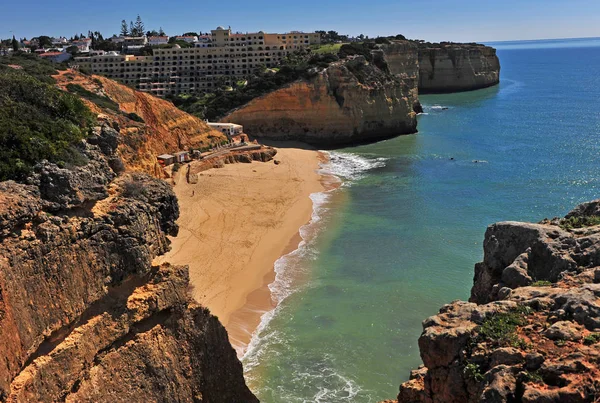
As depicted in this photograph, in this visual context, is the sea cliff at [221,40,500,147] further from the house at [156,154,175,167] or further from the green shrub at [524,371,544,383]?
the green shrub at [524,371,544,383]

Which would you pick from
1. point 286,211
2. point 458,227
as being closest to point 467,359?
point 458,227

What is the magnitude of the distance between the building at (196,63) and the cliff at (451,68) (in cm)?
3904

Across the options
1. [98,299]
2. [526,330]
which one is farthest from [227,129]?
[526,330]

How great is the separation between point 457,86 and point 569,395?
121390mm

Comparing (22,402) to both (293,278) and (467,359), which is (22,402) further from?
(293,278)

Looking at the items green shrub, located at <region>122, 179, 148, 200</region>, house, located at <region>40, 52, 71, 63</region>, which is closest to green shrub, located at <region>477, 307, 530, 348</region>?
green shrub, located at <region>122, 179, 148, 200</region>

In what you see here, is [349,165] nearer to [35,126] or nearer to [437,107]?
[35,126]

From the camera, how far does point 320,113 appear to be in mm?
64250

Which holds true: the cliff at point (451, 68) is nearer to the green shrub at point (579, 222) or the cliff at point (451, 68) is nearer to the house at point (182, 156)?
the house at point (182, 156)

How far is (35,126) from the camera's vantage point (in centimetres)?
1304

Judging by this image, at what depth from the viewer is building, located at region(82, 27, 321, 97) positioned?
3253 inches

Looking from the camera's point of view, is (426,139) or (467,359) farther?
(426,139)

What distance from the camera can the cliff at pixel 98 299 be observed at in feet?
33.1

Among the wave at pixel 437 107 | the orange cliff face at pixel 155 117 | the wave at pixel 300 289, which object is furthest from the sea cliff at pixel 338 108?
the wave at pixel 437 107
